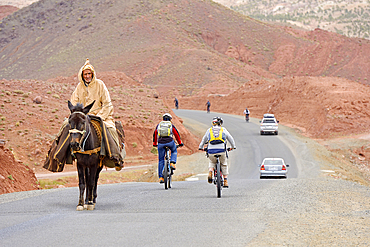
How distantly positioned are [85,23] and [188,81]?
4112 cm

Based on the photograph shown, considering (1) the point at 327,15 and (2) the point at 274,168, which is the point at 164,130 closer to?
(2) the point at 274,168

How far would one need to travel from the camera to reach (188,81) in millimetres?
93688

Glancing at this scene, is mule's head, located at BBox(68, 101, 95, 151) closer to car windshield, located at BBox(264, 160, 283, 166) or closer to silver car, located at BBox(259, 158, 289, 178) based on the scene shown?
silver car, located at BBox(259, 158, 289, 178)

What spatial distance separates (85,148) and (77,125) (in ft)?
2.40

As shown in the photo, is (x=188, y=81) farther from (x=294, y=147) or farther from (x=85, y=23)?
(x=294, y=147)

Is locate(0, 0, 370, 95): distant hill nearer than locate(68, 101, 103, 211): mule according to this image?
No

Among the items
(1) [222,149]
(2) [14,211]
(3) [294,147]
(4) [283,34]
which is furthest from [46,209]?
(4) [283,34]

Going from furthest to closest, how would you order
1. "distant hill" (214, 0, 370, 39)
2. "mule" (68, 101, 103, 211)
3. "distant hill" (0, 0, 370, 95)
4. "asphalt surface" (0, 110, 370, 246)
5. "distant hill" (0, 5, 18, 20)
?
"distant hill" (214, 0, 370, 39), "distant hill" (0, 5, 18, 20), "distant hill" (0, 0, 370, 95), "mule" (68, 101, 103, 211), "asphalt surface" (0, 110, 370, 246)

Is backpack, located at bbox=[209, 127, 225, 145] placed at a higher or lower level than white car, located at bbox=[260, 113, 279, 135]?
lower

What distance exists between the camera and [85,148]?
10.9 metres

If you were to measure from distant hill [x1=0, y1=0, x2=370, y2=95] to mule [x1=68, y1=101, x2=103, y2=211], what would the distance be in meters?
77.3

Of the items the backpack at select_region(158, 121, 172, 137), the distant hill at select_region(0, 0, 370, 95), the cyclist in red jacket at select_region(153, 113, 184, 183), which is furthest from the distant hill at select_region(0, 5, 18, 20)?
the backpack at select_region(158, 121, 172, 137)

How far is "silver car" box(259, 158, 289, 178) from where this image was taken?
2720 cm

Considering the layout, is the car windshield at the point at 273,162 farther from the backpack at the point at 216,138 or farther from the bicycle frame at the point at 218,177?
the backpack at the point at 216,138
